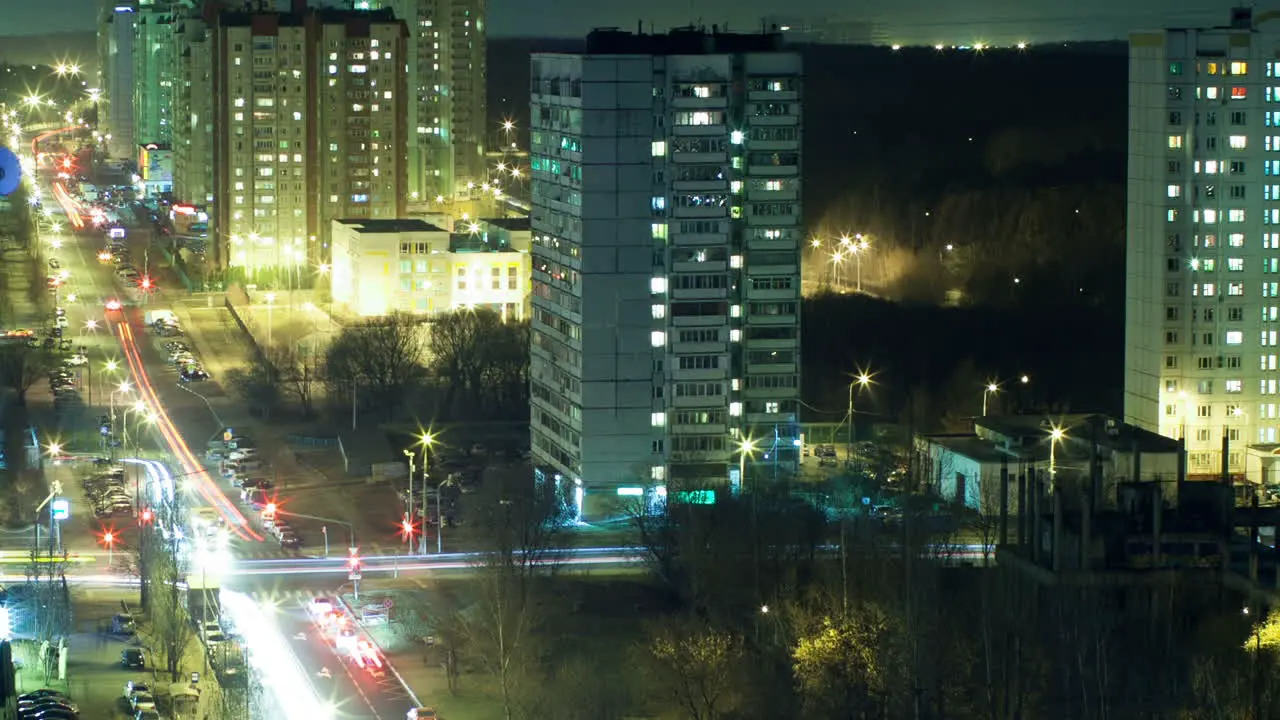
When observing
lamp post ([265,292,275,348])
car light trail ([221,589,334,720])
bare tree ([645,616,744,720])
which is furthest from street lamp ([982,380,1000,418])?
bare tree ([645,616,744,720])

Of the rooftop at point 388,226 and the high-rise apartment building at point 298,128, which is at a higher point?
the high-rise apartment building at point 298,128

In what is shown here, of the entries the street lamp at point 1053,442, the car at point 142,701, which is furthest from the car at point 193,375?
the car at point 142,701

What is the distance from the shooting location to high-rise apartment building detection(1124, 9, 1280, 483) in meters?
31.2

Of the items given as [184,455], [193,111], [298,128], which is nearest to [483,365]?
[184,455]

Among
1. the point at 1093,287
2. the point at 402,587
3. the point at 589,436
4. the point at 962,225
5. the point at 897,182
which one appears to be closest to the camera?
the point at 402,587

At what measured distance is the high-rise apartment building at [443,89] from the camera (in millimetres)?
63344

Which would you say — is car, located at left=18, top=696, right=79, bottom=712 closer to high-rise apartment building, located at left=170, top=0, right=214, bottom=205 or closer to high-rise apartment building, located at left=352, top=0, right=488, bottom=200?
high-rise apartment building, located at left=170, top=0, right=214, bottom=205

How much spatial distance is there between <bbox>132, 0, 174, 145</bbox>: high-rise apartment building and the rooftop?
2340 cm

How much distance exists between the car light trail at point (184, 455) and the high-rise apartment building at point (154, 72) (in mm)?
29546

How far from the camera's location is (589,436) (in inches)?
1156

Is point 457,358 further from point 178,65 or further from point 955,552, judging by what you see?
point 178,65

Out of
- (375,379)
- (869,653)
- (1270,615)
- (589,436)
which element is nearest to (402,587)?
(589,436)

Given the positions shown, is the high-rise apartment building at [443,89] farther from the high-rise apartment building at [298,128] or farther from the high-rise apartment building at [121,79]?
the high-rise apartment building at [121,79]

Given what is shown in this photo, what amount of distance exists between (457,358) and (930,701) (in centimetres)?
1763
